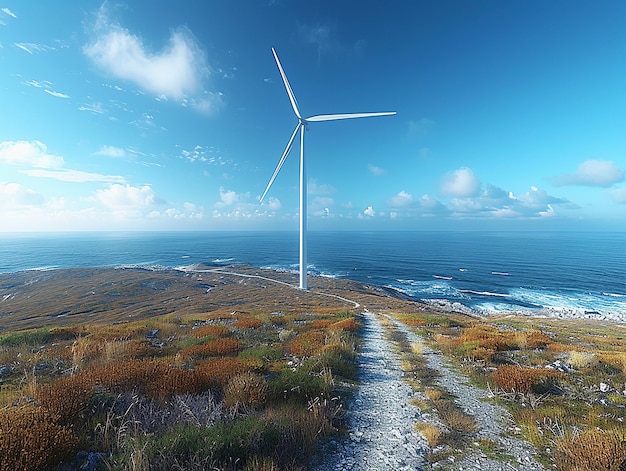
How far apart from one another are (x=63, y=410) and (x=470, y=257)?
588 ft

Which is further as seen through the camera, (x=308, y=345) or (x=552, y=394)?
(x=308, y=345)

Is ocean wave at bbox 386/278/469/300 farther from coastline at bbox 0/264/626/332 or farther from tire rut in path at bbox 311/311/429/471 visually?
tire rut in path at bbox 311/311/429/471

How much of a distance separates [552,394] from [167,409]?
12125 mm

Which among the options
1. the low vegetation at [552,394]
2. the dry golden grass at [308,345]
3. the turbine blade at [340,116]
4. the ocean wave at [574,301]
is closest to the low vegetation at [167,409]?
the dry golden grass at [308,345]

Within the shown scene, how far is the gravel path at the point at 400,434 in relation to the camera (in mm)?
6188

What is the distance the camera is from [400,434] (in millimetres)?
7391

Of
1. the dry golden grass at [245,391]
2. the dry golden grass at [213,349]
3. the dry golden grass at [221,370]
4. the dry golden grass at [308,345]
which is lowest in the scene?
the dry golden grass at [308,345]

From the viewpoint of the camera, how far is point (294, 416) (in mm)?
7477

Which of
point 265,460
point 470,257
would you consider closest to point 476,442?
point 265,460

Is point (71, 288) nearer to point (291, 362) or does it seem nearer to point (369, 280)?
point (369, 280)

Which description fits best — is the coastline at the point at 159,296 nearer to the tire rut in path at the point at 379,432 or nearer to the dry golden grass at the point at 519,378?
the dry golden grass at the point at 519,378

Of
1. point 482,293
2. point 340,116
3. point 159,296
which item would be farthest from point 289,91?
point 482,293

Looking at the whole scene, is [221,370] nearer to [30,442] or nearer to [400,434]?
[30,442]

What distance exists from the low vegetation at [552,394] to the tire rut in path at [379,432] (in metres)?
0.57
